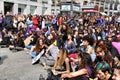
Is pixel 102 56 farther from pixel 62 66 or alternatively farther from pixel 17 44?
pixel 17 44

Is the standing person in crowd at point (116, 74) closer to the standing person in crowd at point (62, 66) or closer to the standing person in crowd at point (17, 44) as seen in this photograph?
the standing person in crowd at point (62, 66)

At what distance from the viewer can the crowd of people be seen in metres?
6.98

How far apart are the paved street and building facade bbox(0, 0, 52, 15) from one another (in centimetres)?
2429

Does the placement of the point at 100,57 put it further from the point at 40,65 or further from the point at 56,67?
the point at 40,65

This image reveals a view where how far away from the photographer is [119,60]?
850 centimetres

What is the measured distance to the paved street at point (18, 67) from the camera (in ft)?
32.4

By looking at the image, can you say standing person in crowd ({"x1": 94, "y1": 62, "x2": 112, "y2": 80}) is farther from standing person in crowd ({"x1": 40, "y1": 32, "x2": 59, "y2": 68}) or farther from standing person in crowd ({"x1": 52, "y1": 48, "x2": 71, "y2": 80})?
standing person in crowd ({"x1": 40, "y1": 32, "x2": 59, "y2": 68})

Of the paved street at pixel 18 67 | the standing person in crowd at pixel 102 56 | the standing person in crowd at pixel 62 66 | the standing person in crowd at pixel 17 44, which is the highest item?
the standing person in crowd at pixel 102 56

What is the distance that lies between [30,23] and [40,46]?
7.99 metres

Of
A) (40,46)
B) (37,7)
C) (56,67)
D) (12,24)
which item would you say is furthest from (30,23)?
(37,7)

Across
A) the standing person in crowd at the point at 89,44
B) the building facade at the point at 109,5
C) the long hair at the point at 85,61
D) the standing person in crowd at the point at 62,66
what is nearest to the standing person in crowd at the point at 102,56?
the standing person in crowd at the point at 89,44

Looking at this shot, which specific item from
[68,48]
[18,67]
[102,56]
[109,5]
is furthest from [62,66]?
[109,5]

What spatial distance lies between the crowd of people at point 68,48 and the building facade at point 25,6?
64.2ft

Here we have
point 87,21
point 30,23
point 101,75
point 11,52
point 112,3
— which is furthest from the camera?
point 112,3
